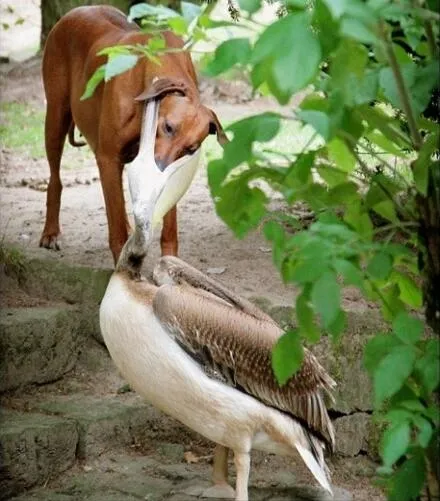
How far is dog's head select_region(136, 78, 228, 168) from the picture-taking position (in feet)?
16.5

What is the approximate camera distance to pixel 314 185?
314 centimetres

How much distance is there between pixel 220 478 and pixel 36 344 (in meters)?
1.25

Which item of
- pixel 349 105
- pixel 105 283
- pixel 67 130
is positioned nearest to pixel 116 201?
pixel 105 283

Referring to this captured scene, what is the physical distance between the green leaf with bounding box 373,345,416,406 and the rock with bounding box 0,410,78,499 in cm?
253

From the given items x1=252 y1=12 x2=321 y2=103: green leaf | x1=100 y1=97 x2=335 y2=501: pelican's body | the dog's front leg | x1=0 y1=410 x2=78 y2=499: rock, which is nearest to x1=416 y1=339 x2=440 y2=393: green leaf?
x1=252 y1=12 x2=321 y2=103: green leaf

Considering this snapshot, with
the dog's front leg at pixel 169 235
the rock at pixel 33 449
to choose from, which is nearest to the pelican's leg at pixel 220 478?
the rock at pixel 33 449

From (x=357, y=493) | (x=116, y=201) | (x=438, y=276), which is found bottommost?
(x=357, y=493)

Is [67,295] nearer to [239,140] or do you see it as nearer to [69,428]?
[69,428]

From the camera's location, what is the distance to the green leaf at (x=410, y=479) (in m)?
2.97

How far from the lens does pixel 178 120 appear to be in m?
5.11

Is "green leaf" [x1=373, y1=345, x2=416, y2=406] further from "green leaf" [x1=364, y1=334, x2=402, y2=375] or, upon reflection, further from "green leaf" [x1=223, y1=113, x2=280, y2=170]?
"green leaf" [x1=223, y1=113, x2=280, y2=170]

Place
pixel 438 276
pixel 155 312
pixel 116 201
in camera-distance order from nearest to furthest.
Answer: pixel 438 276 < pixel 155 312 < pixel 116 201

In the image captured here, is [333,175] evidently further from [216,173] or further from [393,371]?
[393,371]

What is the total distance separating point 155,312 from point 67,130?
2.77 m
